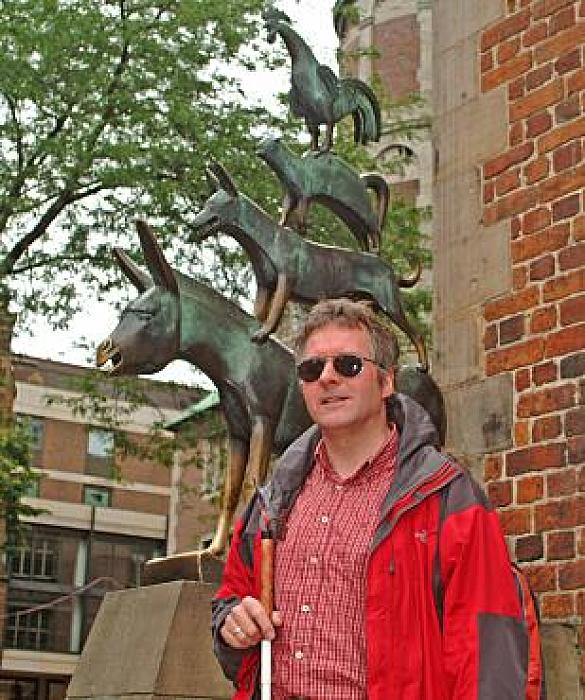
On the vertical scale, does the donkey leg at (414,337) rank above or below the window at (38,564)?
below

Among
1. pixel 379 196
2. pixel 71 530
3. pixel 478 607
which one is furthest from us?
pixel 71 530

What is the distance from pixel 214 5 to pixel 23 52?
256 cm

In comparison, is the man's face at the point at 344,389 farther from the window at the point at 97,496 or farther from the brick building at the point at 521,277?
the window at the point at 97,496

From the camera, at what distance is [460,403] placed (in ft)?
20.1

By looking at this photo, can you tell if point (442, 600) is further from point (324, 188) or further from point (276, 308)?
point (324, 188)

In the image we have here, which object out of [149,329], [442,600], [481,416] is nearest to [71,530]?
[481,416]

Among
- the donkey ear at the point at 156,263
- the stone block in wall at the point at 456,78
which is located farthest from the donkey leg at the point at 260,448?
the stone block in wall at the point at 456,78

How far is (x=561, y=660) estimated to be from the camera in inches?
198

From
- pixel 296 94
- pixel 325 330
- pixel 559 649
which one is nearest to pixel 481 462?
pixel 559 649

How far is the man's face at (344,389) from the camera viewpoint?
272cm

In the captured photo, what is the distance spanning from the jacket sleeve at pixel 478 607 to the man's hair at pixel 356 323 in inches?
14.9

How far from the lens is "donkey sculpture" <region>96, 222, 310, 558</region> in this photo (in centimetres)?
450

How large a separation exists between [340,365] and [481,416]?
3.37 metres

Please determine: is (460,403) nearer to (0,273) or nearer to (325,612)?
(325,612)
